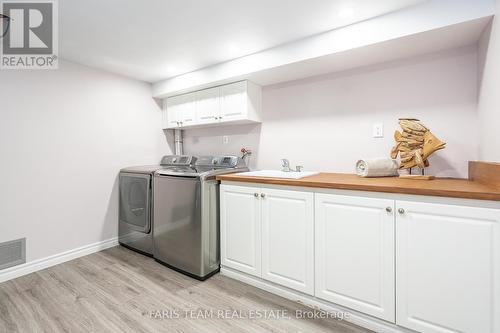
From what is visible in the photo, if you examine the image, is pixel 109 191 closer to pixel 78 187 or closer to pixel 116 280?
pixel 78 187

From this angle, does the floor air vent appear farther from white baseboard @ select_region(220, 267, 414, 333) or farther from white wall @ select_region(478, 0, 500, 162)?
white wall @ select_region(478, 0, 500, 162)

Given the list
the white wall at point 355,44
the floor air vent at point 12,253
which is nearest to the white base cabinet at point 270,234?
the white wall at point 355,44

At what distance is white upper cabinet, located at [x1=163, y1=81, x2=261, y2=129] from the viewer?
2477mm

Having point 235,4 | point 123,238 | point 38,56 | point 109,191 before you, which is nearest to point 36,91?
point 38,56

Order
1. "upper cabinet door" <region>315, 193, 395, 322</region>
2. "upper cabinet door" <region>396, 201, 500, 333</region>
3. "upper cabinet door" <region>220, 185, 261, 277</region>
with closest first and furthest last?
"upper cabinet door" <region>396, 201, 500, 333</region> → "upper cabinet door" <region>315, 193, 395, 322</region> → "upper cabinet door" <region>220, 185, 261, 277</region>

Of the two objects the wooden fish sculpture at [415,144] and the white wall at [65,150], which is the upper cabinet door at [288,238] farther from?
the white wall at [65,150]

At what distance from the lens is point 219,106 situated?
8.70 feet

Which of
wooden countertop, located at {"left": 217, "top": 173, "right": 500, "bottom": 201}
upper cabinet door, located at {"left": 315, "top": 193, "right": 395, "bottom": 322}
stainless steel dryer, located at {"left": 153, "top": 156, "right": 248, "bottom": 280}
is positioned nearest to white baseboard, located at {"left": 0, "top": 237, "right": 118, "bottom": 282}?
stainless steel dryer, located at {"left": 153, "top": 156, "right": 248, "bottom": 280}

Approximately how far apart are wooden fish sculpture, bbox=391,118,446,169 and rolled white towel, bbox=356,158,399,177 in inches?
2.5

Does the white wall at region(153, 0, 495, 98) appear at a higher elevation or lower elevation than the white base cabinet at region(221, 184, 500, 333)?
higher

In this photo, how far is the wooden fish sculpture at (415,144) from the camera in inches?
62.7

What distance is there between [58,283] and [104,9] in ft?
7.36

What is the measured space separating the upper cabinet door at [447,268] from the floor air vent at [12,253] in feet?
10.1

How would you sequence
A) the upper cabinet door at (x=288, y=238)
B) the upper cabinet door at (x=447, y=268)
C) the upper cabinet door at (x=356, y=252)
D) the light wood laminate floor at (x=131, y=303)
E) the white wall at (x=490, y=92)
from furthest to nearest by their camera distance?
the upper cabinet door at (x=288, y=238)
the light wood laminate floor at (x=131, y=303)
the upper cabinet door at (x=356, y=252)
the white wall at (x=490, y=92)
the upper cabinet door at (x=447, y=268)
